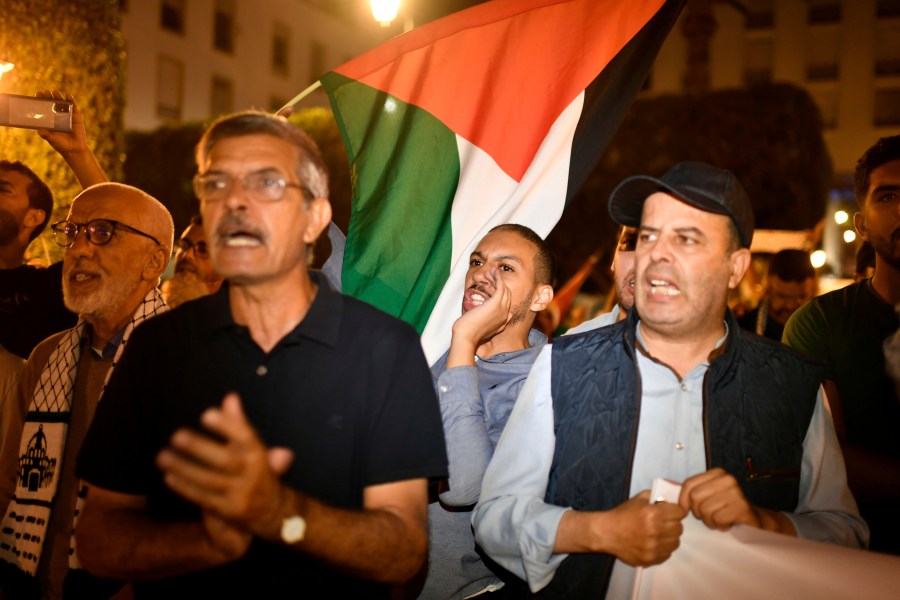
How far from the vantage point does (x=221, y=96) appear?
110 ft

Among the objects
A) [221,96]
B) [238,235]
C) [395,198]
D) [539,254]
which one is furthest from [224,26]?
[238,235]

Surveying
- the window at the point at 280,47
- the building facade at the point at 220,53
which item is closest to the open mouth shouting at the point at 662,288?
the building facade at the point at 220,53

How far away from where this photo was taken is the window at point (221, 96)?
3334cm

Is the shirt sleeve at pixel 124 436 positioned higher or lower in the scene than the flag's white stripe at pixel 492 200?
lower

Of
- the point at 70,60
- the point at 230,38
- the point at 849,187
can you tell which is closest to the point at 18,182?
the point at 70,60

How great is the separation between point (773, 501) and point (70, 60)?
5301 millimetres

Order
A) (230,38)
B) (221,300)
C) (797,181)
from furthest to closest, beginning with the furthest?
(230,38) < (797,181) < (221,300)

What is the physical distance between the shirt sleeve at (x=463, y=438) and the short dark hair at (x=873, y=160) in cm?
191

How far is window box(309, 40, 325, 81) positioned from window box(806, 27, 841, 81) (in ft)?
79.1

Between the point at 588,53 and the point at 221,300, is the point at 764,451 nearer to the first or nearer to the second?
the point at 221,300

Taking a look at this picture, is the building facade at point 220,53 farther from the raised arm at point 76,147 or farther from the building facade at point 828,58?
the raised arm at point 76,147

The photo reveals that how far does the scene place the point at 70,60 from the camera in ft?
18.2

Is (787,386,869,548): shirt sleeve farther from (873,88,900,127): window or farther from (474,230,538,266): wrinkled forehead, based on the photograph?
(873,88,900,127): window

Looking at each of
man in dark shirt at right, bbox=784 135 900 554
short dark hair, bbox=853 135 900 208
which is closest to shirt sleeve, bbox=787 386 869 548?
man in dark shirt at right, bbox=784 135 900 554
